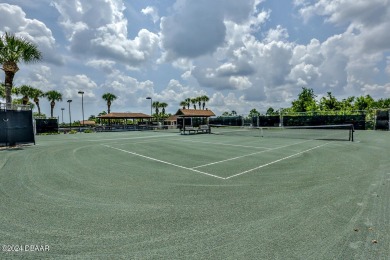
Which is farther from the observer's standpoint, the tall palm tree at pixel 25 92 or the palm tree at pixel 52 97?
the palm tree at pixel 52 97

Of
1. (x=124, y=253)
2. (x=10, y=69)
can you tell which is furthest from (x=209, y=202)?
(x=10, y=69)

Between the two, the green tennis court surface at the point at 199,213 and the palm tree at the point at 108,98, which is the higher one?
the palm tree at the point at 108,98

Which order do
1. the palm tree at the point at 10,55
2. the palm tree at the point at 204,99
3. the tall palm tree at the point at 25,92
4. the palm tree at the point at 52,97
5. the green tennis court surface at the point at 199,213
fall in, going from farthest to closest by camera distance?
the palm tree at the point at 204,99 → the palm tree at the point at 52,97 → the tall palm tree at the point at 25,92 → the palm tree at the point at 10,55 → the green tennis court surface at the point at 199,213

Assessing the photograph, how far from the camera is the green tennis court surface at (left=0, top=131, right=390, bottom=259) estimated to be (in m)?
3.14

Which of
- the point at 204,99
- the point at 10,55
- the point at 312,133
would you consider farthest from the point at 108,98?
the point at 312,133

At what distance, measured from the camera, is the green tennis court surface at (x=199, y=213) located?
10.3 feet

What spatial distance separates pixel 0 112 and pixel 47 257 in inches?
628

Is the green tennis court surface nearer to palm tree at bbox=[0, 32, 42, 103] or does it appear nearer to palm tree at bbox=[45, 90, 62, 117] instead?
palm tree at bbox=[0, 32, 42, 103]

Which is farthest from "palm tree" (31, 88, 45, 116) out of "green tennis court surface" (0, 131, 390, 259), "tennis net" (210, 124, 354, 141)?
"green tennis court surface" (0, 131, 390, 259)

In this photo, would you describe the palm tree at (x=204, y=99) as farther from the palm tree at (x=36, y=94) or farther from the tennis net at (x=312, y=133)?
the tennis net at (x=312, y=133)

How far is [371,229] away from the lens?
360cm

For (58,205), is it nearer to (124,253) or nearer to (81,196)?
(81,196)

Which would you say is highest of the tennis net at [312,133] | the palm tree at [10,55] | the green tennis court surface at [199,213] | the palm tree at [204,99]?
the palm tree at [204,99]

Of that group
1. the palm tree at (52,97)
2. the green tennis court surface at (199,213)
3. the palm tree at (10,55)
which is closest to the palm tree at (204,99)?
the palm tree at (52,97)
